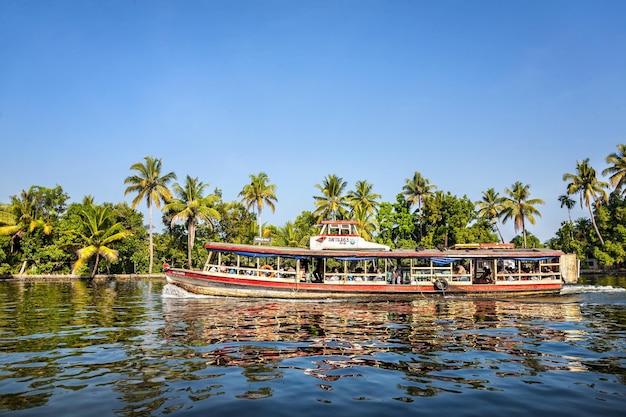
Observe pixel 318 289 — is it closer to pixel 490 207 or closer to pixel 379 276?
pixel 379 276

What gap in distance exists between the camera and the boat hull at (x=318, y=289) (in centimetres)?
2309

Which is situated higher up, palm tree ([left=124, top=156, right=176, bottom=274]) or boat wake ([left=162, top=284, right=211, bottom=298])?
A: palm tree ([left=124, top=156, right=176, bottom=274])

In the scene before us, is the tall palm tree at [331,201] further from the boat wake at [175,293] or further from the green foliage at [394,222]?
the boat wake at [175,293]

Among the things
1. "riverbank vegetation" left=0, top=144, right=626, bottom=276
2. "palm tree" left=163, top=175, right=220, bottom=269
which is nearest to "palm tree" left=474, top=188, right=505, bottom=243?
"riverbank vegetation" left=0, top=144, right=626, bottom=276

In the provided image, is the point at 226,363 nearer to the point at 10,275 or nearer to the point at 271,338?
the point at 271,338

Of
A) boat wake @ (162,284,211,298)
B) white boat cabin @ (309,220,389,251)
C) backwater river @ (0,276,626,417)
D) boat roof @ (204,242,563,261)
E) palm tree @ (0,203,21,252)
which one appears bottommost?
backwater river @ (0,276,626,417)

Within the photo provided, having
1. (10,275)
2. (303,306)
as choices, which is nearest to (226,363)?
(303,306)

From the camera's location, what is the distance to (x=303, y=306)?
2008 centimetres

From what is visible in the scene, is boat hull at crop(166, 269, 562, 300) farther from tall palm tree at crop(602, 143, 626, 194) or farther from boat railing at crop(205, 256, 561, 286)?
tall palm tree at crop(602, 143, 626, 194)

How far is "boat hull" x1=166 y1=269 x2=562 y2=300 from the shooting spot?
23094mm

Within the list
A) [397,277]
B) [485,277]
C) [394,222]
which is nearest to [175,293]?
[397,277]

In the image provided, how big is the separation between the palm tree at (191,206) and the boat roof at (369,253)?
92.2 feet

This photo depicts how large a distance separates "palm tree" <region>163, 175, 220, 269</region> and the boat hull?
90.0ft

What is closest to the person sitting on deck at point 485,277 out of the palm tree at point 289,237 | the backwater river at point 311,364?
the backwater river at point 311,364
